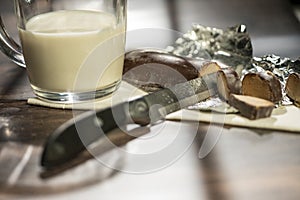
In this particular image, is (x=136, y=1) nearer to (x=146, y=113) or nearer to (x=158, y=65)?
(x=158, y=65)

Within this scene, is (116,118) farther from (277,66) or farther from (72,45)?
(277,66)

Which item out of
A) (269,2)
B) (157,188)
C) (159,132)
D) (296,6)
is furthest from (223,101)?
(296,6)

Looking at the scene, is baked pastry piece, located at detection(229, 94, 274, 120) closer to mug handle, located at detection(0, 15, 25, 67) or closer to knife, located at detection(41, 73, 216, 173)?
knife, located at detection(41, 73, 216, 173)

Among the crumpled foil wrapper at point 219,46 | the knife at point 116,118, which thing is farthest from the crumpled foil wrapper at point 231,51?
the knife at point 116,118

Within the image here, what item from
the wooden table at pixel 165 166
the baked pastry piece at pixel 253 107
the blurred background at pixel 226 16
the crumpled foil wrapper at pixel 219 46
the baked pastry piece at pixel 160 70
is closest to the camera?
the wooden table at pixel 165 166

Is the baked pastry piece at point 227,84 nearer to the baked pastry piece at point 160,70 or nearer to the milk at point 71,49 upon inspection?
the baked pastry piece at point 160,70

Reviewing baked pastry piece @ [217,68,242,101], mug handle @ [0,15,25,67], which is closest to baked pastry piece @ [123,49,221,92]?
baked pastry piece @ [217,68,242,101]
